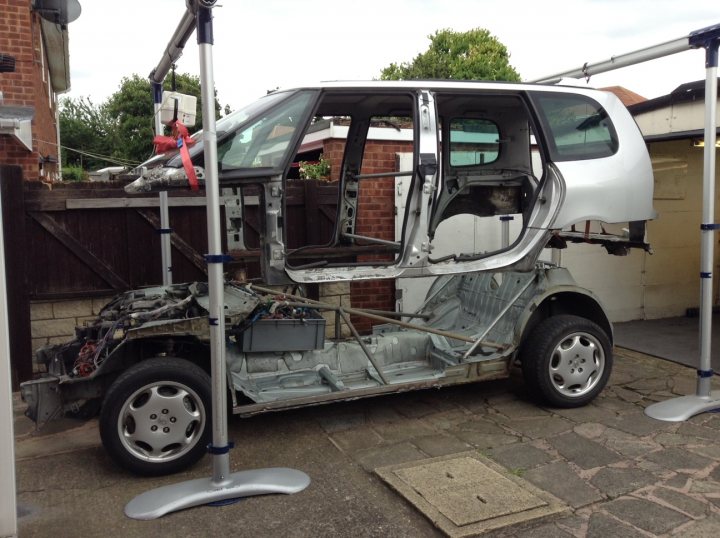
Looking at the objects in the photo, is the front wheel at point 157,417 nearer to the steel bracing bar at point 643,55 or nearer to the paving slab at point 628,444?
the paving slab at point 628,444

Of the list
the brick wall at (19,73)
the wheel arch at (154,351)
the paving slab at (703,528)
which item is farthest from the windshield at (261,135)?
the brick wall at (19,73)

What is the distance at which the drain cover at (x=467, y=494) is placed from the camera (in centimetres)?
353

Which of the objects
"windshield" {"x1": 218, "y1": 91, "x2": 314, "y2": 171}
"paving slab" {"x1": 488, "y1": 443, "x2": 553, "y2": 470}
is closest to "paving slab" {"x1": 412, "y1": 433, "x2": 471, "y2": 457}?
"paving slab" {"x1": 488, "y1": 443, "x2": 553, "y2": 470}

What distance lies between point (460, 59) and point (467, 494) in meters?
33.3

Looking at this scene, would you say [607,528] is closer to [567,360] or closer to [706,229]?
[567,360]

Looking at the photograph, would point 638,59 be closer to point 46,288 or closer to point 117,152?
point 46,288

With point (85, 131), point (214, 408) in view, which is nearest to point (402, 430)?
point (214, 408)

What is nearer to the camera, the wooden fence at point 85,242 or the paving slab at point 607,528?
the paving slab at point 607,528

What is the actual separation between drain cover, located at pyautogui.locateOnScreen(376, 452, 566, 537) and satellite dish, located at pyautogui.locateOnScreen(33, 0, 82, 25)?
11.5ft

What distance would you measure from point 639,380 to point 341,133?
418 cm

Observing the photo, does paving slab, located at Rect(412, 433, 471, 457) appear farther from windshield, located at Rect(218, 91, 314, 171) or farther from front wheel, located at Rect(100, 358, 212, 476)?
windshield, located at Rect(218, 91, 314, 171)

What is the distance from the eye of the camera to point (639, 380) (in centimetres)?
622

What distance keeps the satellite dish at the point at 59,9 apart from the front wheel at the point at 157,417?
7.27 feet

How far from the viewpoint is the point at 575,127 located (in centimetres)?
527
